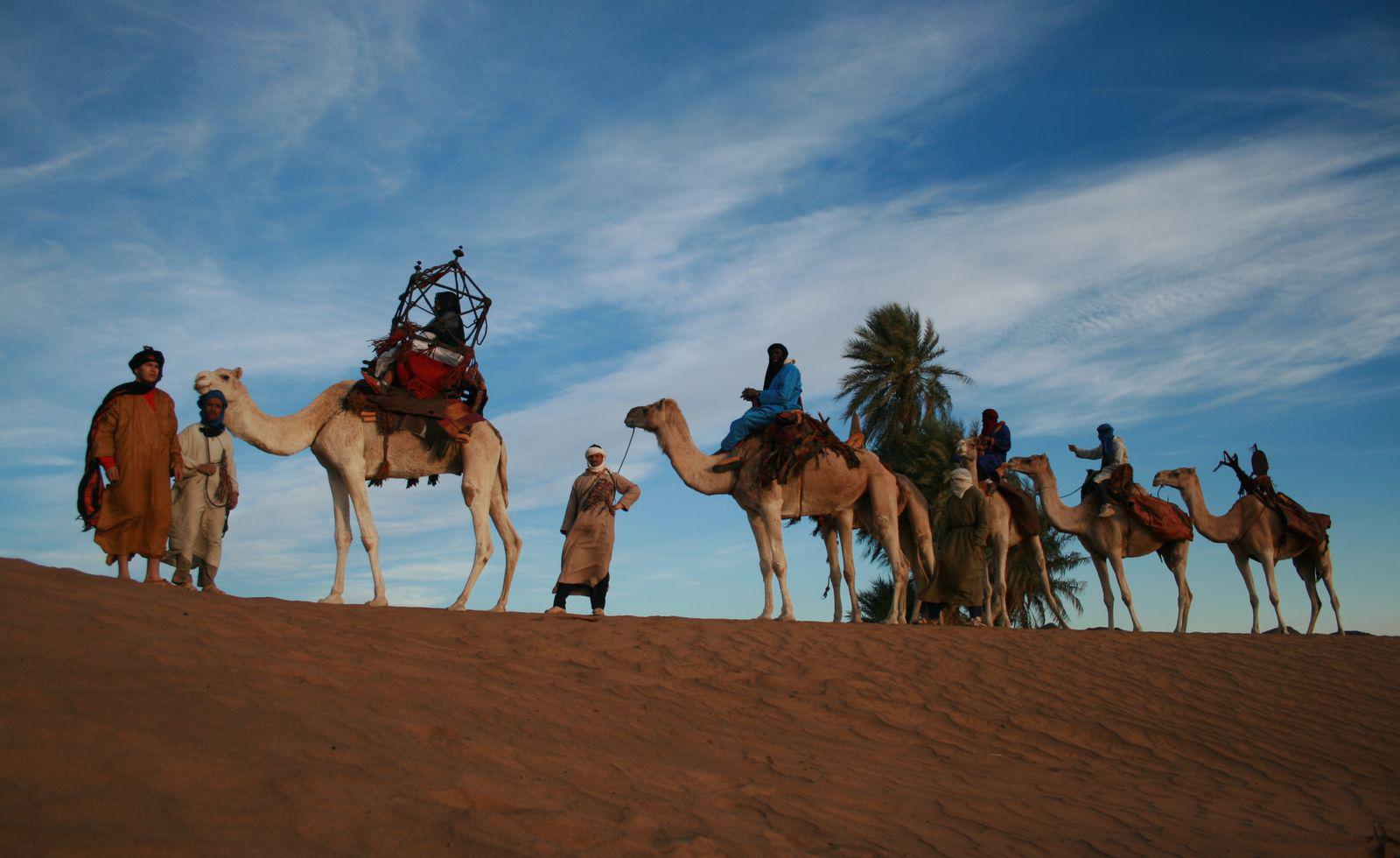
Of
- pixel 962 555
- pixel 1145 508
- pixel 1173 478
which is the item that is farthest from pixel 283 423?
pixel 1173 478

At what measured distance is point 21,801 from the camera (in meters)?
3.36

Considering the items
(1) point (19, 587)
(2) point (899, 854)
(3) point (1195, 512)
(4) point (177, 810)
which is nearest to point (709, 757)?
(2) point (899, 854)

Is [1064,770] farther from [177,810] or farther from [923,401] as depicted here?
[923,401]

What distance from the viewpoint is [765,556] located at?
1272cm

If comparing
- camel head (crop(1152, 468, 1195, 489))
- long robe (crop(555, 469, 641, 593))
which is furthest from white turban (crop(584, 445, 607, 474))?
camel head (crop(1152, 468, 1195, 489))

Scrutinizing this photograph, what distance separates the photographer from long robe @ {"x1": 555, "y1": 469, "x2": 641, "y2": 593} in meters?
11.3

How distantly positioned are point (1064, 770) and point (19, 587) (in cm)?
704

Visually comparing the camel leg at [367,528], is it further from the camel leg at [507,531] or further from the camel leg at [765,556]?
the camel leg at [765,556]

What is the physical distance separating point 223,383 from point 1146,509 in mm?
12560

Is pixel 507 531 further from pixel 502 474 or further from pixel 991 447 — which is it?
pixel 991 447

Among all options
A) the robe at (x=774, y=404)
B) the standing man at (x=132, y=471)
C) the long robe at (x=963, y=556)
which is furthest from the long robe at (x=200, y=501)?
the long robe at (x=963, y=556)

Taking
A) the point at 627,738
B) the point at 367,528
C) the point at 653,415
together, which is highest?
the point at 653,415

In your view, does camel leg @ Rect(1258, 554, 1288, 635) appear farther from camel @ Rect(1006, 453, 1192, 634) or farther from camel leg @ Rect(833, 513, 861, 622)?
camel leg @ Rect(833, 513, 861, 622)

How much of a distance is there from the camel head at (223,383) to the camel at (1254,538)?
44.4 feet
